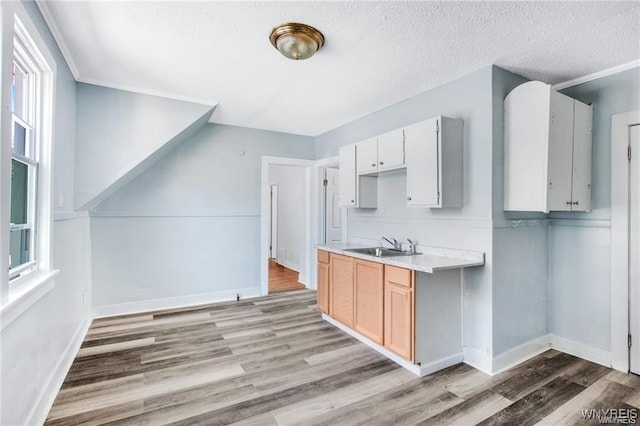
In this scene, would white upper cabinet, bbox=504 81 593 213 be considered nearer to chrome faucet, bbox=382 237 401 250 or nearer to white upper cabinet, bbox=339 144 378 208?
chrome faucet, bbox=382 237 401 250

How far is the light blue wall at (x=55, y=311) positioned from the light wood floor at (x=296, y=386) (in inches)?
8.3

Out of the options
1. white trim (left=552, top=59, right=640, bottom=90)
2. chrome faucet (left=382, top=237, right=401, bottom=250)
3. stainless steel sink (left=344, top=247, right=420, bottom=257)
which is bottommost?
stainless steel sink (left=344, top=247, right=420, bottom=257)

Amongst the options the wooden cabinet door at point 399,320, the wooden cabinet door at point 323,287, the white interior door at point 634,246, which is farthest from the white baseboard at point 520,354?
the wooden cabinet door at point 323,287

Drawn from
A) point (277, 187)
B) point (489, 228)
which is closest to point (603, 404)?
point (489, 228)

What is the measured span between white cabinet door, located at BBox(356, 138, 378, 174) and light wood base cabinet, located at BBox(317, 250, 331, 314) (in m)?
1.06

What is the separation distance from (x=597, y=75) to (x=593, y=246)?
4.73ft

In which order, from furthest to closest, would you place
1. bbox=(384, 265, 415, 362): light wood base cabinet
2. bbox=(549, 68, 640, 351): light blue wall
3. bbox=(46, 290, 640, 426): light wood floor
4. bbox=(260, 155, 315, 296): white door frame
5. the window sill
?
bbox=(260, 155, 315, 296): white door frame < bbox=(549, 68, 640, 351): light blue wall < bbox=(384, 265, 415, 362): light wood base cabinet < bbox=(46, 290, 640, 426): light wood floor < the window sill

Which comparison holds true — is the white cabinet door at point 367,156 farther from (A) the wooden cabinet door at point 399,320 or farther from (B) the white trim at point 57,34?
(B) the white trim at point 57,34

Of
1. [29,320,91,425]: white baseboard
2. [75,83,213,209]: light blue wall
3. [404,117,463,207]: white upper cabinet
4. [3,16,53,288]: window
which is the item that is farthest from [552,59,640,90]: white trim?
[29,320,91,425]: white baseboard

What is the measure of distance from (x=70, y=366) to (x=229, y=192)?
251cm

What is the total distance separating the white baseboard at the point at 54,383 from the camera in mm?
1790

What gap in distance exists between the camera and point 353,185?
361 cm

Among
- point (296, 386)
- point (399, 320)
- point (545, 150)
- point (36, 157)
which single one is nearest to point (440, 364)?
point (399, 320)

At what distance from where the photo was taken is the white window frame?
1377mm
